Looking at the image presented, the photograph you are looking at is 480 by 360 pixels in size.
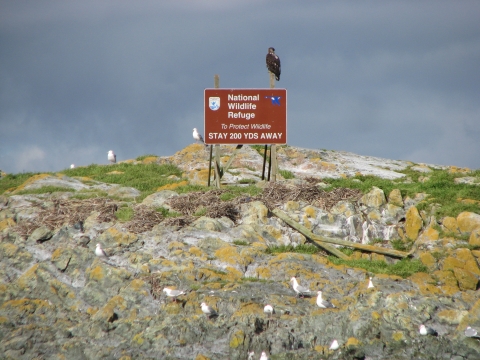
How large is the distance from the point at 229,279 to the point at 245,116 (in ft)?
38.6

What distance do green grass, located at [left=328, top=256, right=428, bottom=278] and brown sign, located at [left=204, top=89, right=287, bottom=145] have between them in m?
9.44

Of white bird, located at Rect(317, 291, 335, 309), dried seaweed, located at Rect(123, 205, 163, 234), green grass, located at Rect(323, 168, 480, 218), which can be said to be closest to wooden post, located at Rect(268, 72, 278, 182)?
green grass, located at Rect(323, 168, 480, 218)

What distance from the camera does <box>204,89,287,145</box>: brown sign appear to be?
29.9 metres

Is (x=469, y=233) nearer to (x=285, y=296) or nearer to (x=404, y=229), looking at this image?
(x=404, y=229)

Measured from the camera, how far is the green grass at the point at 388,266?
67.8ft

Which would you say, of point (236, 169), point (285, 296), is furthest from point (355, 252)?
point (236, 169)

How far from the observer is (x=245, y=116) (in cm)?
3008

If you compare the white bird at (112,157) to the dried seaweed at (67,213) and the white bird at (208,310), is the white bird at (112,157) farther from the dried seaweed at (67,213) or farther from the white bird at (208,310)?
the white bird at (208,310)

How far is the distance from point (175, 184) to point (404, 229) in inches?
445

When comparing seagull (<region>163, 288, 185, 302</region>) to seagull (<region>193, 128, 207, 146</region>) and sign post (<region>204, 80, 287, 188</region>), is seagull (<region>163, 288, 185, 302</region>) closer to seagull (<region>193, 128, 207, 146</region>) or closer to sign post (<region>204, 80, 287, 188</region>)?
sign post (<region>204, 80, 287, 188</region>)

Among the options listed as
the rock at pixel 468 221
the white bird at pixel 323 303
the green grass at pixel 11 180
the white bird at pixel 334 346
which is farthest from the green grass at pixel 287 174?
the white bird at pixel 334 346

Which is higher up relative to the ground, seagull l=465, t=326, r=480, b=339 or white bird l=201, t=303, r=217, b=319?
white bird l=201, t=303, r=217, b=319

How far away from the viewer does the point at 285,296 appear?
18641mm

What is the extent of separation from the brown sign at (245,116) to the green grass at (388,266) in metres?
9.44
